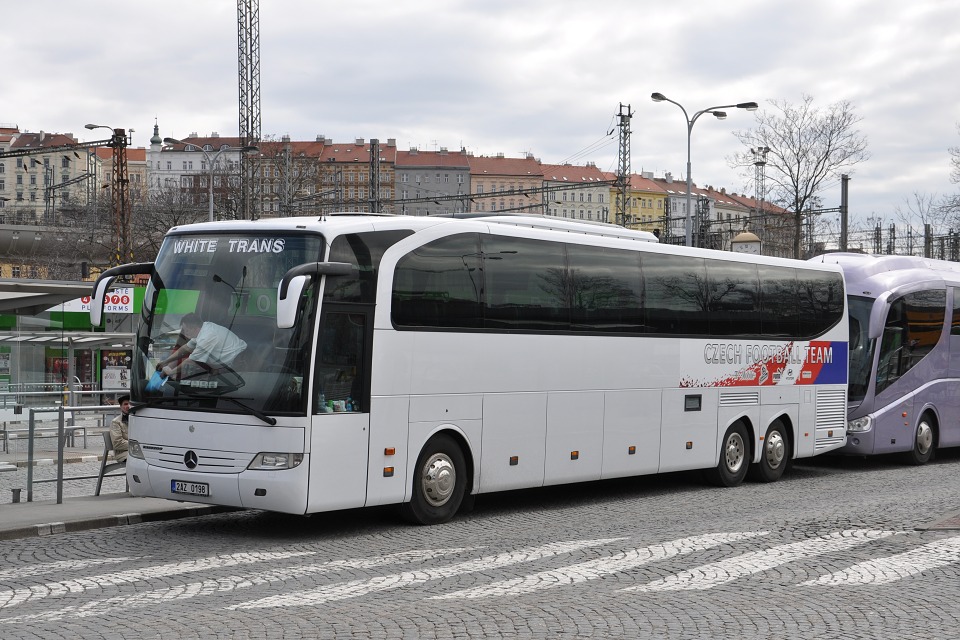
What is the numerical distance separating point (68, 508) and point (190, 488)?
2948 mm

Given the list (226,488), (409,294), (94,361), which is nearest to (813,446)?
(409,294)

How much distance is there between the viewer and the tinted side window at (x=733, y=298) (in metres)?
18.2

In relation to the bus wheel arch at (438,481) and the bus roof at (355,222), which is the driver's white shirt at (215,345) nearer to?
the bus roof at (355,222)

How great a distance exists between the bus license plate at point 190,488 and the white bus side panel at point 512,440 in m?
3.30

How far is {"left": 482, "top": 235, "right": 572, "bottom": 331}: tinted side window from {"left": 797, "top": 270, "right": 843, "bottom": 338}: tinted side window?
6491 mm

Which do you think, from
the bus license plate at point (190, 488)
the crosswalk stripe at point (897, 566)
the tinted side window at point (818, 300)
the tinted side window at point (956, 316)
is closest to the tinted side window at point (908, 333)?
the tinted side window at point (956, 316)

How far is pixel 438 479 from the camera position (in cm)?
1355

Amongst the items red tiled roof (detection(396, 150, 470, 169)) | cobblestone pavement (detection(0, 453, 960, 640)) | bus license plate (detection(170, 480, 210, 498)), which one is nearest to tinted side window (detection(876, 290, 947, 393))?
cobblestone pavement (detection(0, 453, 960, 640))

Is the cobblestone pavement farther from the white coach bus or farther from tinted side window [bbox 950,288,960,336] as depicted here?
tinted side window [bbox 950,288,960,336]

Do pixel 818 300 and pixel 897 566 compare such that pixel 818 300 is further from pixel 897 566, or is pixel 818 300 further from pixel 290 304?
pixel 290 304

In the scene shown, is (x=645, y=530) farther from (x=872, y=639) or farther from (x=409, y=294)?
(x=872, y=639)

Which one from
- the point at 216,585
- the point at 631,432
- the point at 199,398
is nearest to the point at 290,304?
the point at 199,398

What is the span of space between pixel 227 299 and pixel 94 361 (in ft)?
114

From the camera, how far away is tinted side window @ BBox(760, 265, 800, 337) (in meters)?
19.4
